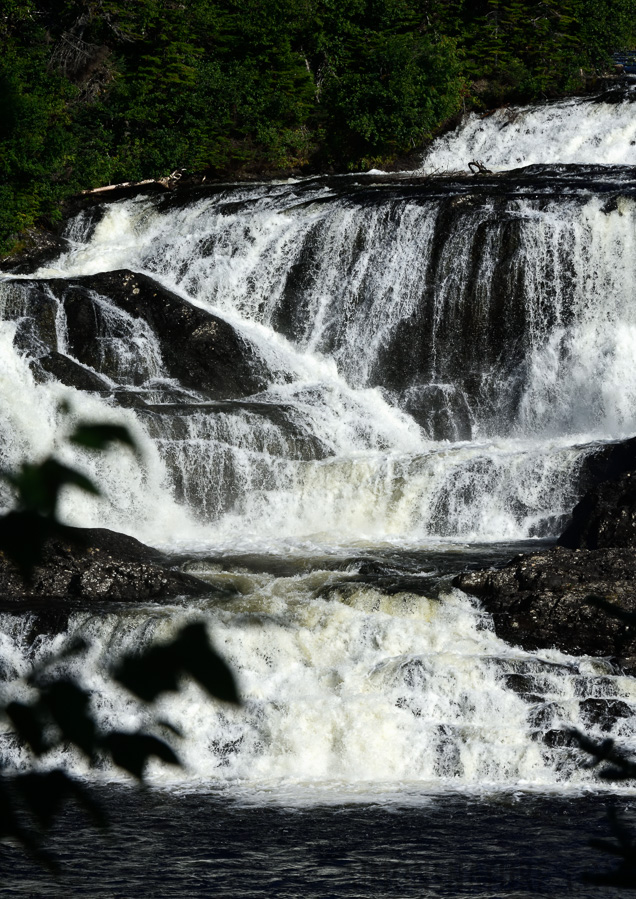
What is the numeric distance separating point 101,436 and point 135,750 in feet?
1.21

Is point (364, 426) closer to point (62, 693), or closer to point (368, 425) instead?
point (368, 425)

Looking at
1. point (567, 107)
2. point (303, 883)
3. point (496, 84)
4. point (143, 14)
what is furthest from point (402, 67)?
point (303, 883)

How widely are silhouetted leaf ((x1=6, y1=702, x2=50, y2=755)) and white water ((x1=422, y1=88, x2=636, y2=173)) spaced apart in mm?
20955

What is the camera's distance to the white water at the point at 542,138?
70.6 feet

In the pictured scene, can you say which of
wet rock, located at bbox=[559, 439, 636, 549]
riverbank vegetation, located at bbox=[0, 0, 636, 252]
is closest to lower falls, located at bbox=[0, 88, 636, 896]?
wet rock, located at bbox=[559, 439, 636, 549]

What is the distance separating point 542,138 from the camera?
889 inches

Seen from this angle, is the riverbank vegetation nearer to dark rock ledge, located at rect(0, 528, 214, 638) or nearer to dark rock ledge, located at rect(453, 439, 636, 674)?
dark rock ledge, located at rect(0, 528, 214, 638)

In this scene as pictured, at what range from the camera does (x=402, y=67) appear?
81.9ft

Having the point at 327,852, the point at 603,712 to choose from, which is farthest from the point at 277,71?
the point at 327,852

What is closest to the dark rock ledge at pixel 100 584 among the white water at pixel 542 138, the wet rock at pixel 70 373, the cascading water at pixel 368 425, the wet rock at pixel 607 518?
the cascading water at pixel 368 425

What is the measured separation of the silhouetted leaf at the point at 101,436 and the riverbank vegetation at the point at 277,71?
74.9ft

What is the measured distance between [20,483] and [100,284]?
16.5m

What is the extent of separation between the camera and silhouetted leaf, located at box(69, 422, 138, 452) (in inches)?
43.7

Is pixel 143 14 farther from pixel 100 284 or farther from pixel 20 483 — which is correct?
pixel 20 483
